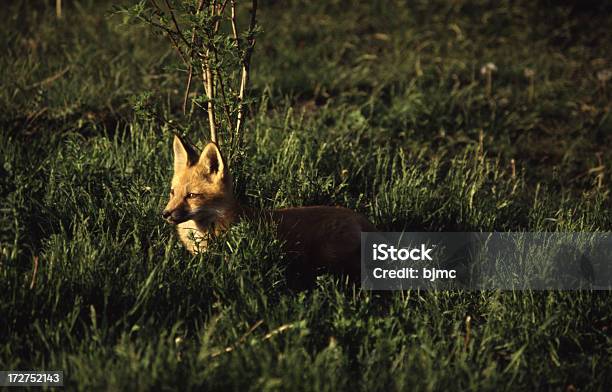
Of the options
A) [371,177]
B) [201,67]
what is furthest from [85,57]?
[371,177]

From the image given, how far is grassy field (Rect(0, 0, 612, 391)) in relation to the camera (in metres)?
3.35

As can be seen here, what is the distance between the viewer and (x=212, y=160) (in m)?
4.45

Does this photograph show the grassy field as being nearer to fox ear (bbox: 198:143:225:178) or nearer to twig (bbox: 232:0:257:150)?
twig (bbox: 232:0:257:150)

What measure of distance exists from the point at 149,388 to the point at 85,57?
17.1 ft

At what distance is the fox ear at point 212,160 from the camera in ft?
14.3

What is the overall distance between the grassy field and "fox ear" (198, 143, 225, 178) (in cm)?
45

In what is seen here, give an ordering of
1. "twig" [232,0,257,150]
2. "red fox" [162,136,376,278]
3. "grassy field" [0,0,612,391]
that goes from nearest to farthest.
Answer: "grassy field" [0,0,612,391]
"red fox" [162,136,376,278]
"twig" [232,0,257,150]

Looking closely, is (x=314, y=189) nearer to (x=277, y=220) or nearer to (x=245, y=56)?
(x=277, y=220)

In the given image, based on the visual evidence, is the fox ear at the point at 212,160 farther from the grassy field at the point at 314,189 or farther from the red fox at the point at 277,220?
the grassy field at the point at 314,189

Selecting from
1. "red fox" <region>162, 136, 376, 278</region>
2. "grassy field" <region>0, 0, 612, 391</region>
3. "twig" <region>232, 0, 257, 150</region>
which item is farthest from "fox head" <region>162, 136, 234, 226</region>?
"twig" <region>232, 0, 257, 150</region>

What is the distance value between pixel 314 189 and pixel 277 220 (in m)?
0.89

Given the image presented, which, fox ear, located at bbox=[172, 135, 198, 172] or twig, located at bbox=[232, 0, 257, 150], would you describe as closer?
fox ear, located at bbox=[172, 135, 198, 172]

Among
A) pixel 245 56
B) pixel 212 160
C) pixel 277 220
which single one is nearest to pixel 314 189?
pixel 277 220

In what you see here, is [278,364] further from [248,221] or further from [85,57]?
[85,57]
